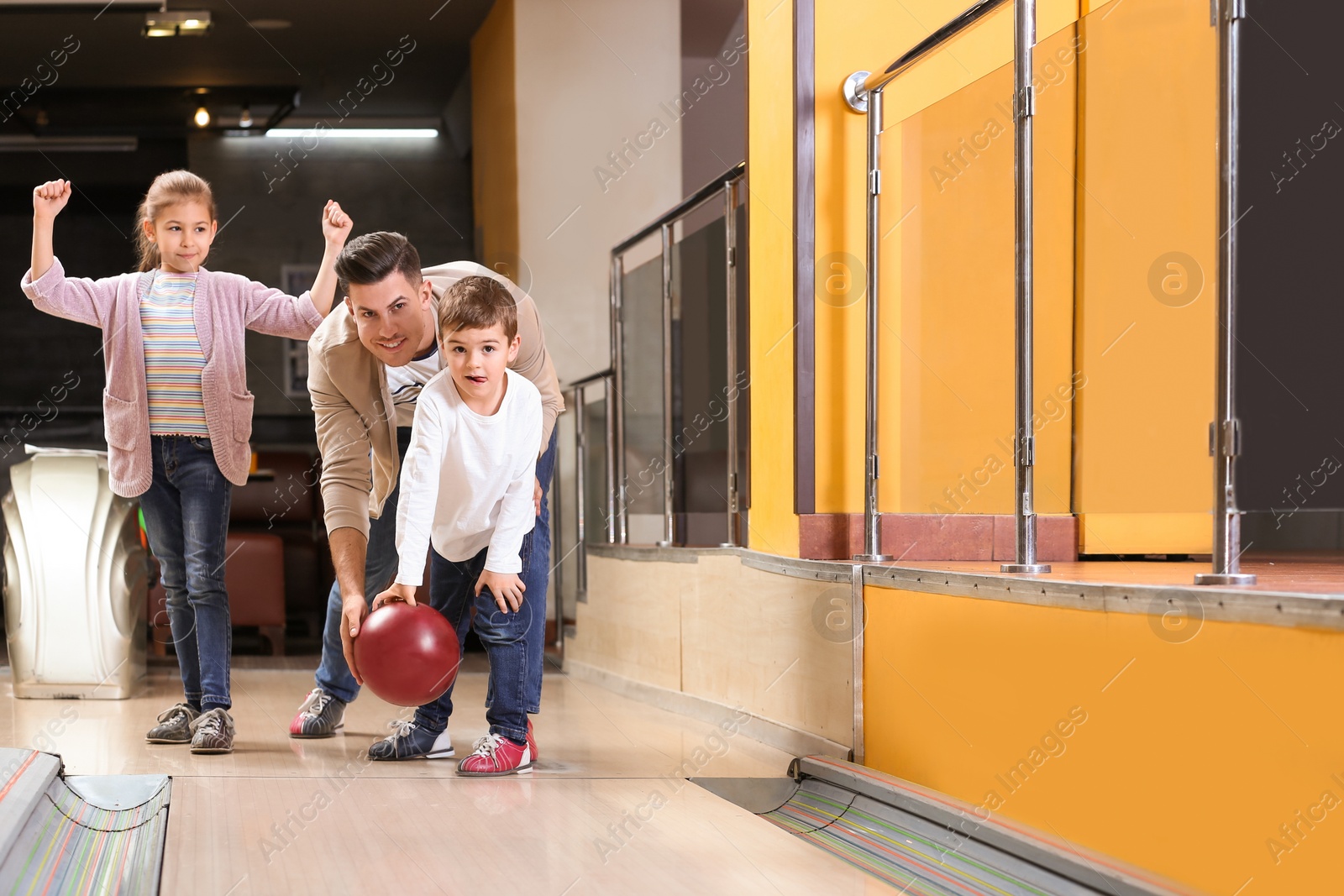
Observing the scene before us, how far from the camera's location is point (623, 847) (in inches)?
71.3

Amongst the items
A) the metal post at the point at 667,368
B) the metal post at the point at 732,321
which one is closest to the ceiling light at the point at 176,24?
the metal post at the point at 667,368

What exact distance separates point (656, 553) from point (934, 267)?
137 cm

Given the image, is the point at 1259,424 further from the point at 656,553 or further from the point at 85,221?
the point at 85,221

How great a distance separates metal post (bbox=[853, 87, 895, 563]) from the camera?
2.54 metres

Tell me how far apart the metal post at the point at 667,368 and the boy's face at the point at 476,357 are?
1.56m

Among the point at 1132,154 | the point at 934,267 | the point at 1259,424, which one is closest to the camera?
the point at 1259,424

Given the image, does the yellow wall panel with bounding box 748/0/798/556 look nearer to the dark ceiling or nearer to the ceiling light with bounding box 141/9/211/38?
the dark ceiling

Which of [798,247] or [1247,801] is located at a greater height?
[798,247]

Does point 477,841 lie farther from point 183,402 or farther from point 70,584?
point 70,584

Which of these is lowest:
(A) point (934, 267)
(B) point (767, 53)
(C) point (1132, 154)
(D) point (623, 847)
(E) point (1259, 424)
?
(D) point (623, 847)

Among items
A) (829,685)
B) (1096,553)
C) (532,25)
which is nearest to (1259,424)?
(1096,553)

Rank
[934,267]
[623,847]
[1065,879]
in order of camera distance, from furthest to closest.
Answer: [934,267], [623,847], [1065,879]

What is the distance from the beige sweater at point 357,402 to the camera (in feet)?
7.89

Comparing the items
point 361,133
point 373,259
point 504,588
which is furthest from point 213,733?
point 361,133
